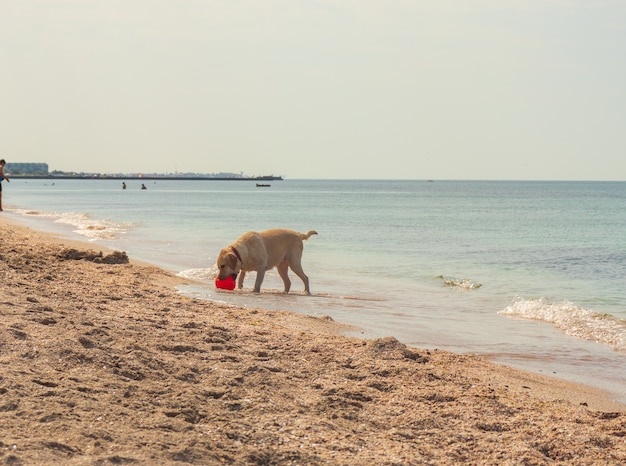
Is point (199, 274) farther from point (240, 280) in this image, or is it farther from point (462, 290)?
point (462, 290)

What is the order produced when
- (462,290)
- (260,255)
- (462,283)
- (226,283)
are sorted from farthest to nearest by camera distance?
(462,283)
(462,290)
(260,255)
(226,283)

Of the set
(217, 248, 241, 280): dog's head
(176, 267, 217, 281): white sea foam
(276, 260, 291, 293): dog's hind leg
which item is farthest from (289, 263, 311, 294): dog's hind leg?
(176, 267, 217, 281): white sea foam

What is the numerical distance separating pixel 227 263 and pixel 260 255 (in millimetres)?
670

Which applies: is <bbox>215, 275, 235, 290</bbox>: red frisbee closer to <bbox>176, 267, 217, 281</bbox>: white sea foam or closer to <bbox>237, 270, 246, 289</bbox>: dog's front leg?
<bbox>237, 270, 246, 289</bbox>: dog's front leg

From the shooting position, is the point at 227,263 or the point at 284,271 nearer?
the point at 227,263

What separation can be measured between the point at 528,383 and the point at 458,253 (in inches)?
614

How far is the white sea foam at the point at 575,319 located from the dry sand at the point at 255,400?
2859 mm

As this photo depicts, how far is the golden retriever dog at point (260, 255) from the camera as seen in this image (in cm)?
1215

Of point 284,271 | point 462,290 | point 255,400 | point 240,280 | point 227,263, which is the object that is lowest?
point 462,290

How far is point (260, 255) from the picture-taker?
12516mm

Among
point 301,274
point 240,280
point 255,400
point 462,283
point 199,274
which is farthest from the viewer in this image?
point 462,283

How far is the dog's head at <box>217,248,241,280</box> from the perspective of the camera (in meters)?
12.0

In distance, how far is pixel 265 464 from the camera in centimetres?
411

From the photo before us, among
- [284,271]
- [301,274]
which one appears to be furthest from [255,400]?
[284,271]
